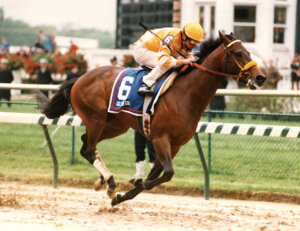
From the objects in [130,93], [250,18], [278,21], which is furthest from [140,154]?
[278,21]

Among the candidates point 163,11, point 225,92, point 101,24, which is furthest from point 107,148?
point 101,24

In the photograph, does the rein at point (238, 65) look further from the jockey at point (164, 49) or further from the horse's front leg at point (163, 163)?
the horse's front leg at point (163, 163)

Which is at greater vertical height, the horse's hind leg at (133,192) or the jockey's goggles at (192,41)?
the jockey's goggles at (192,41)

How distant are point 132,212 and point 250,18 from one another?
38.0ft

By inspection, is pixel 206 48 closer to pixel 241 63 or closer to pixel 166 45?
pixel 166 45

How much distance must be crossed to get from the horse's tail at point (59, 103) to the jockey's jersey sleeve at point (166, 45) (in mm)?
1150

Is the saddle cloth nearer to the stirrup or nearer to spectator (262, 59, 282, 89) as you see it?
the stirrup

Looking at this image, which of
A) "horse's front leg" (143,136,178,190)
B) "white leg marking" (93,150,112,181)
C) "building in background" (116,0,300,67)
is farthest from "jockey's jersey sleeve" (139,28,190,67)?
"building in background" (116,0,300,67)

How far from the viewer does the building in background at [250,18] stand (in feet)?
54.6

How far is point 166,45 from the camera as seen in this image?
604cm

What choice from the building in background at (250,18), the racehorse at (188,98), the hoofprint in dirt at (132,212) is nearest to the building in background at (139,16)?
the building in background at (250,18)

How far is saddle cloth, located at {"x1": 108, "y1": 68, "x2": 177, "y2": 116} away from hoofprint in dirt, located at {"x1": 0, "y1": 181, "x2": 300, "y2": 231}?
990 mm

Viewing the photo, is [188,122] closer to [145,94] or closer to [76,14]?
[145,94]

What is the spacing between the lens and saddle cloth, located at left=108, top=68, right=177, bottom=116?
605 centimetres
